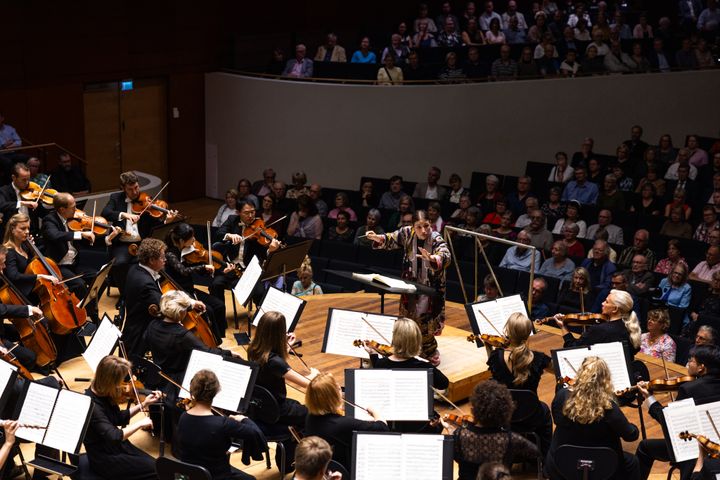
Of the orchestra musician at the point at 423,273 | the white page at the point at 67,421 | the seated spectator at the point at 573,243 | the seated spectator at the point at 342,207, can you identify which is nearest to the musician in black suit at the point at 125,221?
the orchestra musician at the point at 423,273

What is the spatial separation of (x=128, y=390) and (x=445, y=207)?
248 inches

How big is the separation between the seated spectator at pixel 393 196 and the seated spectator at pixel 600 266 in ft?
10.1

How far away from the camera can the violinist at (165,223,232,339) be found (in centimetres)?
775

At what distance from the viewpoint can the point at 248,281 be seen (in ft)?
25.1

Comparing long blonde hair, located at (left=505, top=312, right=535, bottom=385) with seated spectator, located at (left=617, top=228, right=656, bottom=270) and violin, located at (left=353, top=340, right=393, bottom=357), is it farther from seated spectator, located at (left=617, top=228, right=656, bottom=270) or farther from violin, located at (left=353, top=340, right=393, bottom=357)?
seated spectator, located at (left=617, top=228, right=656, bottom=270)

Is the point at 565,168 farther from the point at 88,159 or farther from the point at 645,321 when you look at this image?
the point at 88,159

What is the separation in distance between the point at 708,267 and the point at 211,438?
563cm

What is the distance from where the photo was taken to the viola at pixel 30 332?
7066 millimetres

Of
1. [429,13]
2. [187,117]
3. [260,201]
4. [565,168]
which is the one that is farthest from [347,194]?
[429,13]

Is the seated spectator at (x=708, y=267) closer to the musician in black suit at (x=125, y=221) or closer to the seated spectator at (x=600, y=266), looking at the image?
the seated spectator at (x=600, y=266)

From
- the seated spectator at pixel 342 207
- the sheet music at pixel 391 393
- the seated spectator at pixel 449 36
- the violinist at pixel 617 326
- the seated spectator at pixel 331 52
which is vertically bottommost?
the sheet music at pixel 391 393

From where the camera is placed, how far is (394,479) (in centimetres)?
469

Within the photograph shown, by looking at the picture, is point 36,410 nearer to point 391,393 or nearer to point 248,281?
point 391,393

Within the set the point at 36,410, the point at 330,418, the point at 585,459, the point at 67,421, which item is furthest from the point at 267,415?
the point at 585,459
